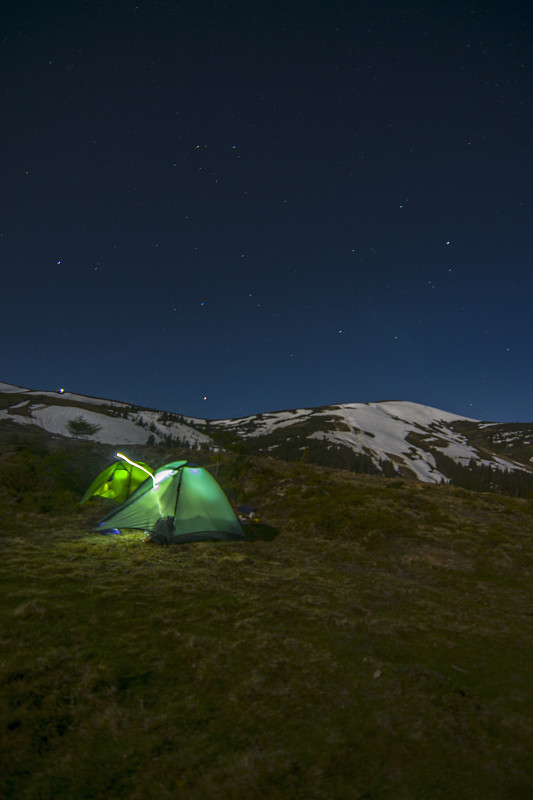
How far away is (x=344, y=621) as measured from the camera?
654 centimetres

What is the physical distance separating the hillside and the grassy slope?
59.3 meters

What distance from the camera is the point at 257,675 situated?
471 cm

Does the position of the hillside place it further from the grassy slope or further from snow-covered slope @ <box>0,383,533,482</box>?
the grassy slope

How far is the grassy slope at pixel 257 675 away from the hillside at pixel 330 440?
59.3 meters

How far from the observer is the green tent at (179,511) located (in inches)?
428

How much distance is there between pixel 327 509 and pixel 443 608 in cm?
724

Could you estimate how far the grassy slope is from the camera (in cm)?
322

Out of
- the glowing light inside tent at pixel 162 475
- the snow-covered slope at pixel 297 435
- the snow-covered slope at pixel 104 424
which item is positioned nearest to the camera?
the glowing light inside tent at pixel 162 475

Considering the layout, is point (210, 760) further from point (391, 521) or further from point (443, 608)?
point (391, 521)

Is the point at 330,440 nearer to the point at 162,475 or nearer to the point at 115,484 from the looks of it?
the point at 115,484

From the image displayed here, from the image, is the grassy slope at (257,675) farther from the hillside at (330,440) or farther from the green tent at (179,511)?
the hillside at (330,440)

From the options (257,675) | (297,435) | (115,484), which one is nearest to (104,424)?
(297,435)

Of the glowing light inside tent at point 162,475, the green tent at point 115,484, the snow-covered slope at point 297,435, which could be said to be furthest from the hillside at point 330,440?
the glowing light inside tent at point 162,475

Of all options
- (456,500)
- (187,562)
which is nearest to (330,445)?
(456,500)
